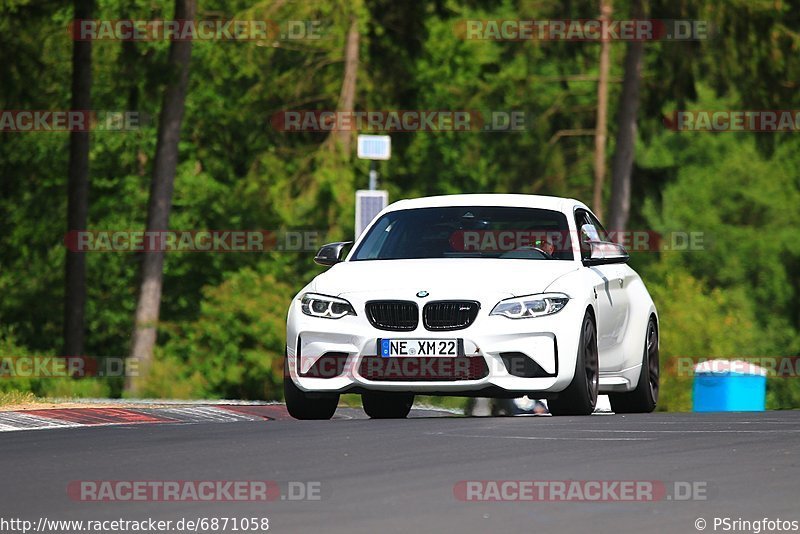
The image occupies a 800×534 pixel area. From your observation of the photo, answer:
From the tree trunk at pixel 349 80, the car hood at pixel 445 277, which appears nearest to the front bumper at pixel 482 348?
the car hood at pixel 445 277

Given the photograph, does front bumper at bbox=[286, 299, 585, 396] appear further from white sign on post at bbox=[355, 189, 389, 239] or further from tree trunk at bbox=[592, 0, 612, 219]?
tree trunk at bbox=[592, 0, 612, 219]

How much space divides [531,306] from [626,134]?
30580 millimetres

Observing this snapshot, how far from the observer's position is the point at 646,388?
17.3m

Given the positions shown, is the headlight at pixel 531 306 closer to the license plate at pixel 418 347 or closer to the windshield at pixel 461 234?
the license plate at pixel 418 347

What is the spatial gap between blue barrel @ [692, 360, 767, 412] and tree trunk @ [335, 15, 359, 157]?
20.6 metres

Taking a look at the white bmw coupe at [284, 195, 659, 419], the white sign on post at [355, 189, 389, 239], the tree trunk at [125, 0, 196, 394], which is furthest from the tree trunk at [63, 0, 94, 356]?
the white bmw coupe at [284, 195, 659, 419]

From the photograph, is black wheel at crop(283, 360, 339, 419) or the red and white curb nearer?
the red and white curb

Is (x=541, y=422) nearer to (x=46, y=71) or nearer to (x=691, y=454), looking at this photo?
(x=691, y=454)

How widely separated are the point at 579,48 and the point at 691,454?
120 feet

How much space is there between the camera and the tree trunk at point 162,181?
3744 centimetres

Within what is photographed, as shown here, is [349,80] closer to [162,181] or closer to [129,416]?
[162,181]

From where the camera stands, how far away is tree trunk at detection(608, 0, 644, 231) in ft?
145

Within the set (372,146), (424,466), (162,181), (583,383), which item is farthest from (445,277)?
(162,181)

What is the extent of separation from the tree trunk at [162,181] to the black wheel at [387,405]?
67.7 feet
